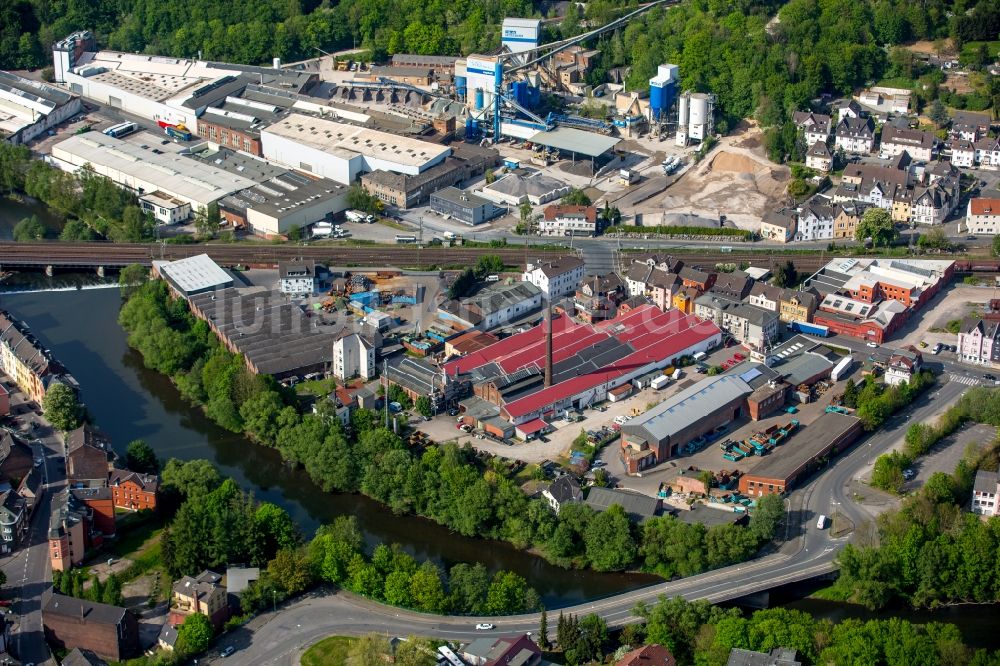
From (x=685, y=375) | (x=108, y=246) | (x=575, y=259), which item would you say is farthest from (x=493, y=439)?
(x=108, y=246)

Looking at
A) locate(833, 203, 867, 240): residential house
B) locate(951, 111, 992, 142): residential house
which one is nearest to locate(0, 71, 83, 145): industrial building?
locate(833, 203, 867, 240): residential house

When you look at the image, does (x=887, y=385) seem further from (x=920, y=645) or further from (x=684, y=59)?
(x=684, y=59)

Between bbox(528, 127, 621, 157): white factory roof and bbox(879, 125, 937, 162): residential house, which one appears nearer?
bbox(879, 125, 937, 162): residential house

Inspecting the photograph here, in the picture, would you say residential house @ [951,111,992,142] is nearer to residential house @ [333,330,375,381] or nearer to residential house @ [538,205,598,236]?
residential house @ [538,205,598,236]

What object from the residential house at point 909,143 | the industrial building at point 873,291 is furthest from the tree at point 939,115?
the industrial building at point 873,291

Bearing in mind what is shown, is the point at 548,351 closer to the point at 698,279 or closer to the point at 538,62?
the point at 698,279

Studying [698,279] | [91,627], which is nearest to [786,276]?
[698,279]
